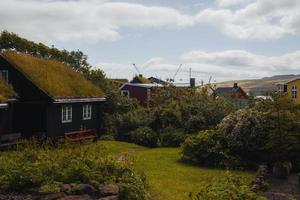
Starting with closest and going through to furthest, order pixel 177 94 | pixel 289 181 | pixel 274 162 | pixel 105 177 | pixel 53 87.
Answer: pixel 105 177 < pixel 289 181 < pixel 274 162 < pixel 53 87 < pixel 177 94

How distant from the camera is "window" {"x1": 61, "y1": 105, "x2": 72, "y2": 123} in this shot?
3231cm

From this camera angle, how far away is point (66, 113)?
107 ft

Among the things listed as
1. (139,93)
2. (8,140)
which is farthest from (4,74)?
(139,93)

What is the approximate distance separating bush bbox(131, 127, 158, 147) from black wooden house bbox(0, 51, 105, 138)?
445cm

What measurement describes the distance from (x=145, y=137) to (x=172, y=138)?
2858mm

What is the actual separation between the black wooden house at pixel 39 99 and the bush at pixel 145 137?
14.6ft

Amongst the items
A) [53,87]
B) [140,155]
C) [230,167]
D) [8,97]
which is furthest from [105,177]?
[53,87]

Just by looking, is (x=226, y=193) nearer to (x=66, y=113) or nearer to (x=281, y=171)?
(x=281, y=171)

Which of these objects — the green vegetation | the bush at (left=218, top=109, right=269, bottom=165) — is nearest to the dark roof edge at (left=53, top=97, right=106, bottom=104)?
the green vegetation

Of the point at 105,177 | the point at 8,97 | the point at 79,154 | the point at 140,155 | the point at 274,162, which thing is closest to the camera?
the point at 105,177

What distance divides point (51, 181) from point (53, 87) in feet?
60.3

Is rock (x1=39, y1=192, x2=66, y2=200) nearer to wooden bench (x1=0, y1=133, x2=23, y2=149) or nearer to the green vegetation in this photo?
the green vegetation

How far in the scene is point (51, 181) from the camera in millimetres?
14023

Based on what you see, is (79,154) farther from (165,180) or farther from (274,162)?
(274,162)
